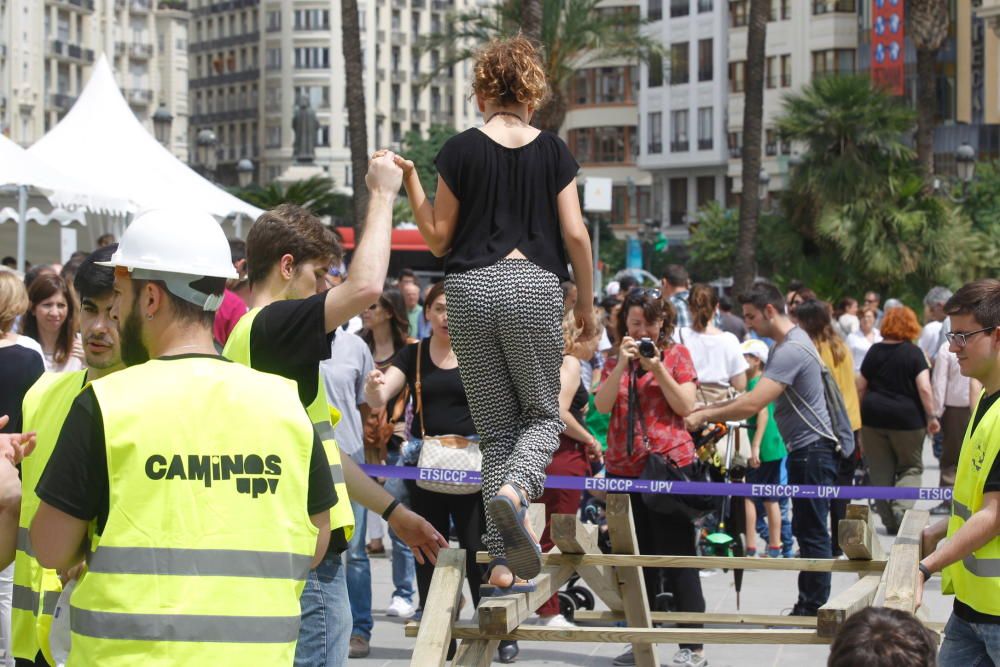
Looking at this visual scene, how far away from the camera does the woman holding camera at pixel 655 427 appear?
349 inches

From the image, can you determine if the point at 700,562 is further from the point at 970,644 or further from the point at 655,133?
the point at 655,133

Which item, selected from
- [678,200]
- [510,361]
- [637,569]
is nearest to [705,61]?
[678,200]

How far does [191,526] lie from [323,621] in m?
1.65

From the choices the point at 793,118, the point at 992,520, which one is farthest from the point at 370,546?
the point at 793,118

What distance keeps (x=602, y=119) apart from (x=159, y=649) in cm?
8539

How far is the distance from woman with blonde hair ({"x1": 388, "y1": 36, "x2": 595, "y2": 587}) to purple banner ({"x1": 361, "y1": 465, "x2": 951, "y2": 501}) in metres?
2.82

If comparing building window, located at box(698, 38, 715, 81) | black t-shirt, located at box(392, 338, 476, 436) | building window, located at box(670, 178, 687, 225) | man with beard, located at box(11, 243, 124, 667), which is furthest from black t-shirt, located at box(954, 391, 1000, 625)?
building window, located at box(670, 178, 687, 225)

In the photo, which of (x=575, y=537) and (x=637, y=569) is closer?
(x=575, y=537)

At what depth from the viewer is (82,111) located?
22.3m

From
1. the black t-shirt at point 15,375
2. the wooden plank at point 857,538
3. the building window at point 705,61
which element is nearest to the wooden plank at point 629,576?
the wooden plank at point 857,538

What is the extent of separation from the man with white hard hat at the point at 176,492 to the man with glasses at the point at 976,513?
7.36 feet

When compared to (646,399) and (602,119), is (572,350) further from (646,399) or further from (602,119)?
(602,119)

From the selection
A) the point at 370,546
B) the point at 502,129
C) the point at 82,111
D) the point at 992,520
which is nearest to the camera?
the point at 992,520

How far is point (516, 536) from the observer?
17.3 feet
